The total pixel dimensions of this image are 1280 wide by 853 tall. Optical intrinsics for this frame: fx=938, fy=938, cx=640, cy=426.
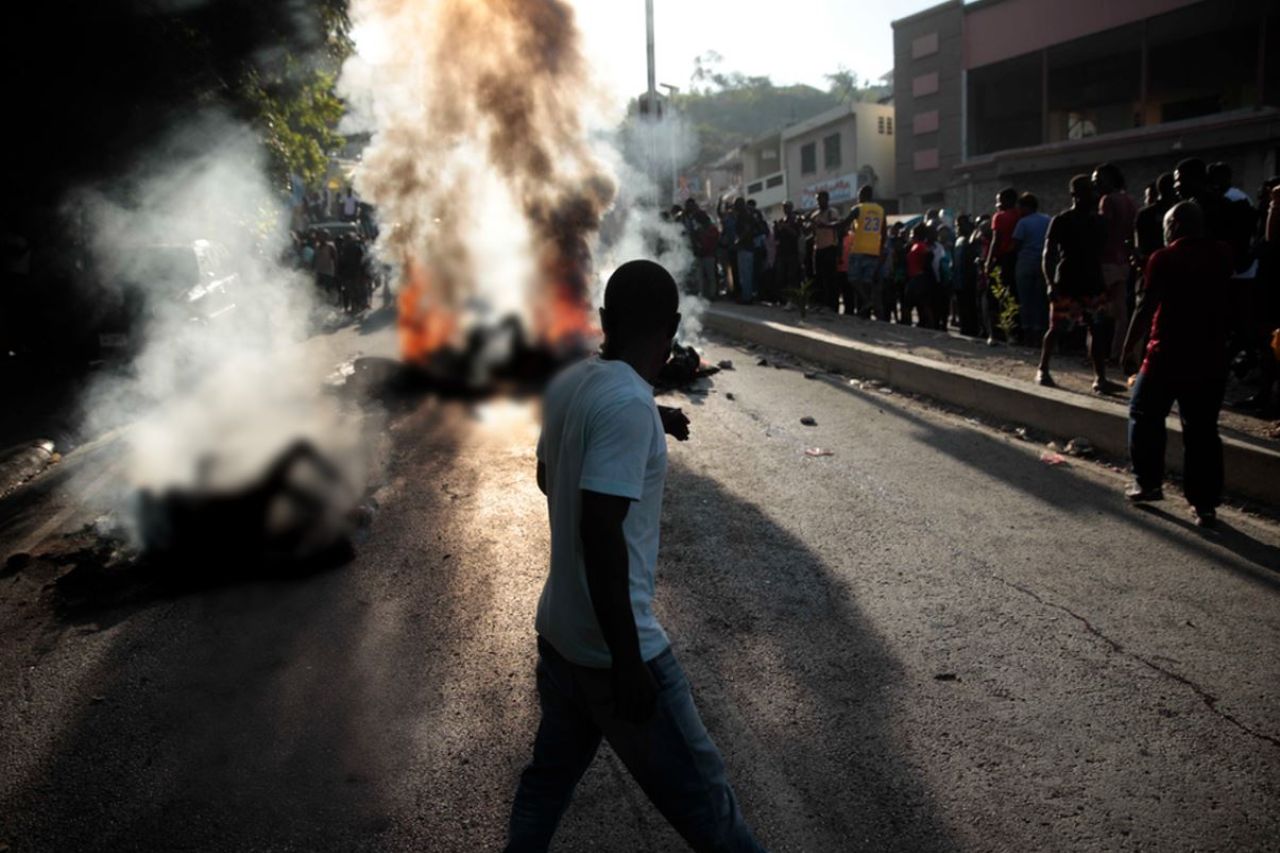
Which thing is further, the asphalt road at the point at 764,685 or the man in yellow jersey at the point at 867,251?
the man in yellow jersey at the point at 867,251

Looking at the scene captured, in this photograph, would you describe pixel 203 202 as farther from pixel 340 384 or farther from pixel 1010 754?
pixel 1010 754

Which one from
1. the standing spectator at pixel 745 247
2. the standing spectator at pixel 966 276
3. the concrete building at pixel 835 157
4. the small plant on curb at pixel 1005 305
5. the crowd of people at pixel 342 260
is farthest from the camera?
the concrete building at pixel 835 157

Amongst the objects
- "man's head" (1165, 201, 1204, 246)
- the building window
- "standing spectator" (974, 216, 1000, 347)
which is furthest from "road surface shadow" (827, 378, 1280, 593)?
the building window

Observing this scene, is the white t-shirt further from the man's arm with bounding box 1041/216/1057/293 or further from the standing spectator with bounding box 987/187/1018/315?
the standing spectator with bounding box 987/187/1018/315

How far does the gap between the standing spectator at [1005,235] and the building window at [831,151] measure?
3316 cm

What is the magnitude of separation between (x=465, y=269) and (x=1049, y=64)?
67.3 feet

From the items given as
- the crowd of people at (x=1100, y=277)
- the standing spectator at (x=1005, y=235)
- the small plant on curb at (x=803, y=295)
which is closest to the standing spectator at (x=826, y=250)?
the crowd of people at (x=1100, y=277)

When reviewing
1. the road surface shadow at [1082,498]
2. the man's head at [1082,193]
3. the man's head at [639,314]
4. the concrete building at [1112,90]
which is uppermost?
the concrete building at [1112,90]

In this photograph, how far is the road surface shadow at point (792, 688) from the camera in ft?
9.08

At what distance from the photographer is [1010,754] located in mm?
3062

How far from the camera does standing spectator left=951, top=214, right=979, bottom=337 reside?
38.8 feet

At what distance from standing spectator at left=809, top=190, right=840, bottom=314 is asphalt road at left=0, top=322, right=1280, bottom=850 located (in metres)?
9.21

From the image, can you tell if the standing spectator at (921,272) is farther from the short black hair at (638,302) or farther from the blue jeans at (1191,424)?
the short black hair at (638,302)

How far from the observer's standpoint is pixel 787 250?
643 inches
